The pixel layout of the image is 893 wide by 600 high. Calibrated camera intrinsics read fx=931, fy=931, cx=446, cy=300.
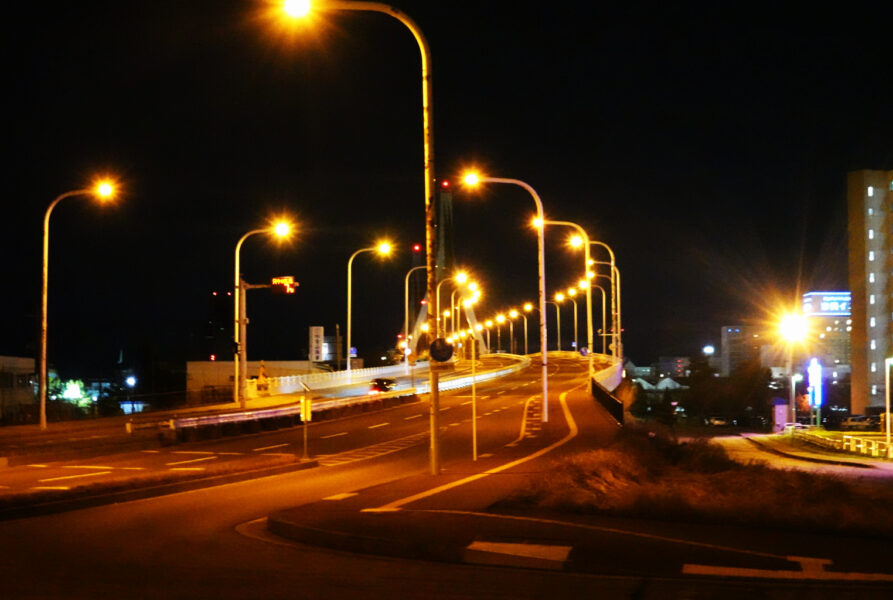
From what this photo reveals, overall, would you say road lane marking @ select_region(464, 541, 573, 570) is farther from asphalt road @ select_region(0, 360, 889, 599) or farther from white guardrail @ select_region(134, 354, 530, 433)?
white guardrail @ select_region(134, 354, 530, 433)

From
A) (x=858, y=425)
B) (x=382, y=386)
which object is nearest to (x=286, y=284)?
(x=382, y=386)

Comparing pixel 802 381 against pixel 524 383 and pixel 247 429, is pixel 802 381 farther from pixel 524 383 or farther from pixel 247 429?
pixel 247 429

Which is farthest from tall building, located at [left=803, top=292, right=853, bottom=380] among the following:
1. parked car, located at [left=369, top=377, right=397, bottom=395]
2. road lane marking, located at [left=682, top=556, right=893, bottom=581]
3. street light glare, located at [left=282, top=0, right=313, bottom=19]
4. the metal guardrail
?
road lane marking, located at [left=682, top=556, right=893, bottom=581]

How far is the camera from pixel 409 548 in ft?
35.0

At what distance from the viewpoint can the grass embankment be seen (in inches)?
486

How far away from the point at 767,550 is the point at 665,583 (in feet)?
6.67

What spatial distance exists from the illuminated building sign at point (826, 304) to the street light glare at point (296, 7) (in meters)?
146

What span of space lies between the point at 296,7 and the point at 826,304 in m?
154

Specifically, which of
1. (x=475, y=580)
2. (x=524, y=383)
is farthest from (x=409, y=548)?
(x=524, y=383)

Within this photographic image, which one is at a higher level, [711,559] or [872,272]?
[872,272]

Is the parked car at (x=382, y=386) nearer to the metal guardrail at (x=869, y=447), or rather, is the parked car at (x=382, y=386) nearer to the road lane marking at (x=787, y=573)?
the metal guardrail at (x=869, y=447)

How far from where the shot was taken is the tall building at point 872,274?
3351 inches

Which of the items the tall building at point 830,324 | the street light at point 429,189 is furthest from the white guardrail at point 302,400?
the tall building at point 830,324

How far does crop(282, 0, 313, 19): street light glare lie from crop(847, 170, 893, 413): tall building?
81.3m
